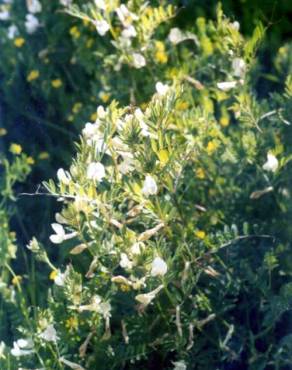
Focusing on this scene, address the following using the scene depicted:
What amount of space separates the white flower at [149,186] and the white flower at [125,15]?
59 cm

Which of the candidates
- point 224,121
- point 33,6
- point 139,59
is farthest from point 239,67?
point 33,6

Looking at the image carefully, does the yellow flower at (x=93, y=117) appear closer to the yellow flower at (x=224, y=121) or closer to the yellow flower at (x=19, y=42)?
the yellow flower at (x=224, y=121)

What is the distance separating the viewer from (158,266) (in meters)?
1.71

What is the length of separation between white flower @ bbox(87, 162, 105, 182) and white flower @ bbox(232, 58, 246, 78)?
0.49 meters

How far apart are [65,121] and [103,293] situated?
0.97 metres

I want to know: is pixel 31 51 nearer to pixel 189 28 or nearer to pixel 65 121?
pixel 65 121

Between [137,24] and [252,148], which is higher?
[137,24]

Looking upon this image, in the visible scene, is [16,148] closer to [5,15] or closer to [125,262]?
[125,262]

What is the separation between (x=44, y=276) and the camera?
2.34 meters

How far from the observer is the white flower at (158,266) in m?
1.71

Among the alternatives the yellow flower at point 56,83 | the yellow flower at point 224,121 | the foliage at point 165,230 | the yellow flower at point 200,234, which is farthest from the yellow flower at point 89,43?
the yellow flower at point 200,234

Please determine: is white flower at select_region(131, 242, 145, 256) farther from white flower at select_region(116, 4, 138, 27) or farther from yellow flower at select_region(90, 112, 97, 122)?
yellow flower at select_region(90, 112, 97, 122)

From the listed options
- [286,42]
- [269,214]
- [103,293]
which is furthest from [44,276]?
[286,42]

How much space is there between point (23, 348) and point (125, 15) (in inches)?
34.3
